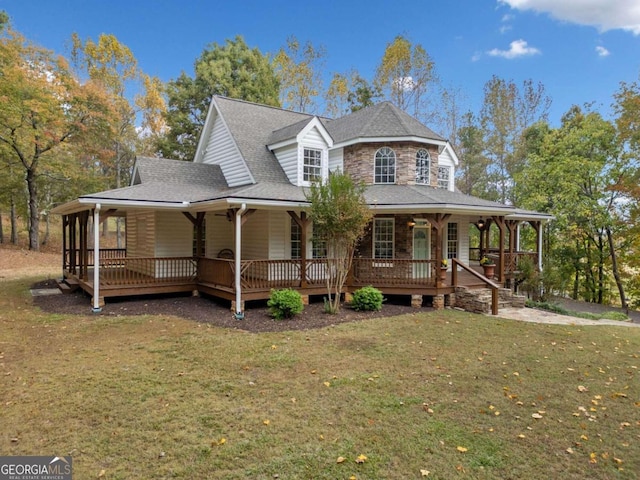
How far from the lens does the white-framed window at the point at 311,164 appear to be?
15.0 meters

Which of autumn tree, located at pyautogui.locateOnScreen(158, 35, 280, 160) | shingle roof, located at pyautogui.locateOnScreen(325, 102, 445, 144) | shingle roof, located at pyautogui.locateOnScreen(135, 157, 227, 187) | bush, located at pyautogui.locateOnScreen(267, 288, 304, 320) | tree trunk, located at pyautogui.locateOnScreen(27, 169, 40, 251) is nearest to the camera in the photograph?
bush, located at pyautogui.locateOnScreen(267, 288, 304, 320)

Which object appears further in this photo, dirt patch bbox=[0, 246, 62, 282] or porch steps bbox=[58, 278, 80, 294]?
dirt patch bbox=[0, 246, 62, 282]

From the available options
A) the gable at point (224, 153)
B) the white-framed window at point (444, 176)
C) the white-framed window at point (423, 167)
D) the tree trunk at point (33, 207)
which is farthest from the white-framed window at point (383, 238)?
the tree trunk at point (33, 207)

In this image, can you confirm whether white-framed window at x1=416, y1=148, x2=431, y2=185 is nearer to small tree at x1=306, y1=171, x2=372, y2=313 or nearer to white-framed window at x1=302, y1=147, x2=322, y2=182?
white-framed window at x1=302, y1=147, x2=322, y2=182

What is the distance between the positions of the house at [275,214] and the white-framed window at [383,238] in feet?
0.13

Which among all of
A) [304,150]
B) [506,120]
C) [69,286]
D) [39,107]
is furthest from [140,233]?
[506,120]

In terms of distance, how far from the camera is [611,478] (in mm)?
3674

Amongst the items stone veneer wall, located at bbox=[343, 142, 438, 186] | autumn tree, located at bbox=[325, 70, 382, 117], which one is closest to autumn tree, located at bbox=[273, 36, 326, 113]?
autumn tree, located at bbox=[325, 70, 382, 117]

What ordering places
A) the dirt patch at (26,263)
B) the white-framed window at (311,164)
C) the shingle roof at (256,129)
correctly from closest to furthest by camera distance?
the shingle roof at (256,129)
the white-framed window at (311,164)
the dirt patch at (26,263)

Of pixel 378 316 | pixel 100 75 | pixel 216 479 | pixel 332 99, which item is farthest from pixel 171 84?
pixel 216 479

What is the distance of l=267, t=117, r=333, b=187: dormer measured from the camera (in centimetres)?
1468

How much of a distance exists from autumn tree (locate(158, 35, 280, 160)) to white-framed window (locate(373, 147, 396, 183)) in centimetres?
1639

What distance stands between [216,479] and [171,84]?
31.5 metres

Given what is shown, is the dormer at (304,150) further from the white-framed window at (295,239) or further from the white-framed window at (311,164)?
the white-framed window at (295,239)
